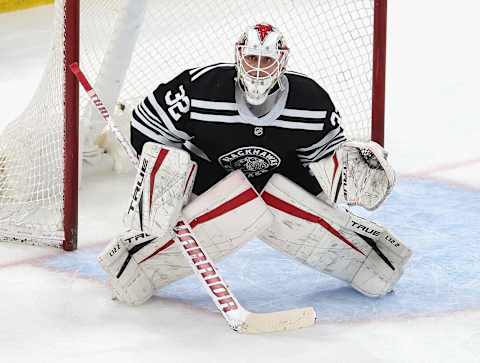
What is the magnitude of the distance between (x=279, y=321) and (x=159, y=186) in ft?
1.37

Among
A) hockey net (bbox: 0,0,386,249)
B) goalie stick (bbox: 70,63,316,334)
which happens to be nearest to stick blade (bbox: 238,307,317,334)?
goalie stick (bbox: 70,63,316,334)

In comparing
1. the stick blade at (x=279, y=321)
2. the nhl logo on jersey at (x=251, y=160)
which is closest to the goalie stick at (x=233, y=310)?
the stick blade at (x=279, y=321)

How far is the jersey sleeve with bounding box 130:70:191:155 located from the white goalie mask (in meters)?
0.15

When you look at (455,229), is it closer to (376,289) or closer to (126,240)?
(376,289)

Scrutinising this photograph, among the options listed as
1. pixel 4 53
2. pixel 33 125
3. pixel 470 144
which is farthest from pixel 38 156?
pixel 4 53

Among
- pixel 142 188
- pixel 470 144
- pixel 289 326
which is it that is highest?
pixel 142 188

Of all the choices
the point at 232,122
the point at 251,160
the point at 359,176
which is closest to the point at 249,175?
the point at 251,160

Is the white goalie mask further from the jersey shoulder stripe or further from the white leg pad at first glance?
the white leg pad

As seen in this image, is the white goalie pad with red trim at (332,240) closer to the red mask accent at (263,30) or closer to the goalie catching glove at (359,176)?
the goalie catching glove at (359,176)

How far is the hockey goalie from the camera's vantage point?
3307mm

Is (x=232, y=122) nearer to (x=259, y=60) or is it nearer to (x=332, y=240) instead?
(x=259, y=60)

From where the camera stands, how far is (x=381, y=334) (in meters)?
3.36

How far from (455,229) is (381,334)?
894 millimetres

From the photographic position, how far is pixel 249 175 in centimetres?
348
